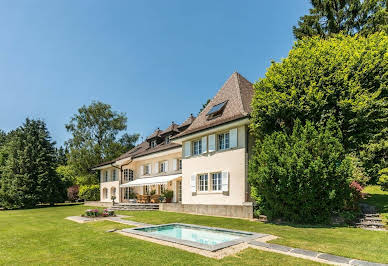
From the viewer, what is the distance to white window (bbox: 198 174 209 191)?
70.4 feet

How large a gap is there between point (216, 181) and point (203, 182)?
155 centimetres

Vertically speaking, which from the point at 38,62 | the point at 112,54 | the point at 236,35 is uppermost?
the point at 236,35

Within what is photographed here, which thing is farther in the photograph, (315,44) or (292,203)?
(315,44)

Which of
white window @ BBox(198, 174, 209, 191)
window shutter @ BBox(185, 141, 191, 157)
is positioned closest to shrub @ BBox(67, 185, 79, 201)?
window shutter @ BBox(185, 141, 191, 157)

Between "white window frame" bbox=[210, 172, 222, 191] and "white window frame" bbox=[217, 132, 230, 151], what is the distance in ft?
6.91

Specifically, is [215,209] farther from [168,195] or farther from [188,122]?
[188,122]

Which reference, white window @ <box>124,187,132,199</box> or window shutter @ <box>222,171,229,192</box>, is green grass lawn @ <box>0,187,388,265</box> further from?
white window @ <box>124,187,132,199</box>

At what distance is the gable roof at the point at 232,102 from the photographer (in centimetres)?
1942

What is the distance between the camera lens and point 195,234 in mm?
12242

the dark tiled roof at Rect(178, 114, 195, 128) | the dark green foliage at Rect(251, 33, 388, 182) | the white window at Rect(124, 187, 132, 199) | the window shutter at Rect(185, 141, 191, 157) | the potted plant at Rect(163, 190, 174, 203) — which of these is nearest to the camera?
the dark green foliage at Rect(251, 33, 388, 182)

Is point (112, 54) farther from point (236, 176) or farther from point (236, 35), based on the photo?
point (236, 176)

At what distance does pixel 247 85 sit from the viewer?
2364 cm

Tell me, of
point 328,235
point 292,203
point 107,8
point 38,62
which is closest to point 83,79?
point 38,62

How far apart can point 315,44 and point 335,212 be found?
9.97m
